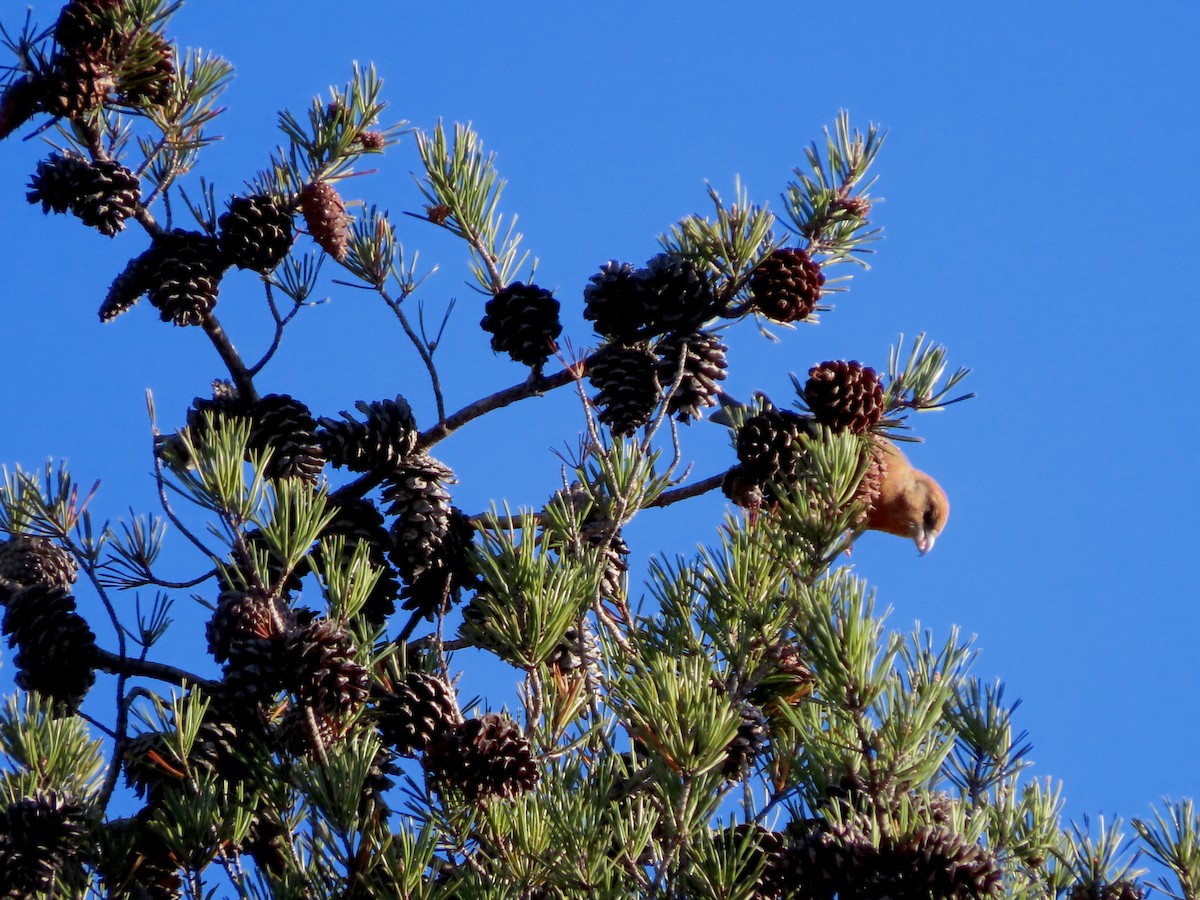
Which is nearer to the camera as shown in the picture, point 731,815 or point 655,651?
point 731,815

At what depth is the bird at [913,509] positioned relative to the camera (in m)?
3.69

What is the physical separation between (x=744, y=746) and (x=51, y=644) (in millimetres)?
1011

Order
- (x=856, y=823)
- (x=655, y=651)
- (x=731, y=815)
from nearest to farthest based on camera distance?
(x=856, y=823)
(x=731, y=815)
(x=655, y=651)

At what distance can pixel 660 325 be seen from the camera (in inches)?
78.4

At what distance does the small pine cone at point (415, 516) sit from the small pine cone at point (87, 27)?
0.82m

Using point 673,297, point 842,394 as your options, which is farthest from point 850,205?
point 842,394

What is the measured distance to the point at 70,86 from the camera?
2.07m

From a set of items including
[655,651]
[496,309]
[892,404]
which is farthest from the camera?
[496,309]

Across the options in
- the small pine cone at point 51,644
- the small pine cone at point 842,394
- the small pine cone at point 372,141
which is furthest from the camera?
the small pine cone at point 372,141

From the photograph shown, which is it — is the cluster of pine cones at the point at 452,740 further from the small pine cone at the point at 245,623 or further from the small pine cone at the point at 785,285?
the small pine cone at the point at 785,285

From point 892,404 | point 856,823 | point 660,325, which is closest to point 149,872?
point 856,823

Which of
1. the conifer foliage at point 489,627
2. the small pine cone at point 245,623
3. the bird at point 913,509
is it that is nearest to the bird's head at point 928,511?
the bird at point 913,509

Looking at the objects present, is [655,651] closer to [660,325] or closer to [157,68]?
[660,325]

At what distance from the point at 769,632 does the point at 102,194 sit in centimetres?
129
